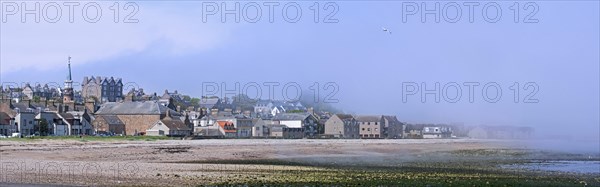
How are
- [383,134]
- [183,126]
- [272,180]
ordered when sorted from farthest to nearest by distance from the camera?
[383,134] → [183,126] → [272,180]

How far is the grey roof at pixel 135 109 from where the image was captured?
93.5 meters

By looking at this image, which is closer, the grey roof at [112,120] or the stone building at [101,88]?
the grey roof at [112,120]

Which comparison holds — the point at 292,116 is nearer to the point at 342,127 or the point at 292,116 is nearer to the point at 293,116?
the point at 293,116

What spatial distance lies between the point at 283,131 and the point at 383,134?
67.2 ft

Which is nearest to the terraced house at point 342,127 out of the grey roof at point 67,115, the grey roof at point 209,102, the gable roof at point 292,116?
the gable roof at point 292,116

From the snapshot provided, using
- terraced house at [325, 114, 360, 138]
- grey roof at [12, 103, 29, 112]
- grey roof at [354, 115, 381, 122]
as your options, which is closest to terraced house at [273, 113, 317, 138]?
terraced house at [325, 114, 360, 138]

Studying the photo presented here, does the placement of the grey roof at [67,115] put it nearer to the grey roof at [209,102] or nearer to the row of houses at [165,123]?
the row of houses at [165,123]

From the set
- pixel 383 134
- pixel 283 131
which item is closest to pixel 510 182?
pixel 283 131

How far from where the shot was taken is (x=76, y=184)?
23.7m

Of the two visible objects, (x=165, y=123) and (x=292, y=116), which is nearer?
(x=165, y=123)

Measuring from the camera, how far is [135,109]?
94.2 m

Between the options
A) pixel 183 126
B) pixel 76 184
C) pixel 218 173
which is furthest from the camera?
pixel 183 126

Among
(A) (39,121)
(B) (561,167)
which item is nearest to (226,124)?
(A) (39,121)

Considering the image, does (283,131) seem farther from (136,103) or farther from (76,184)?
(76,184)
